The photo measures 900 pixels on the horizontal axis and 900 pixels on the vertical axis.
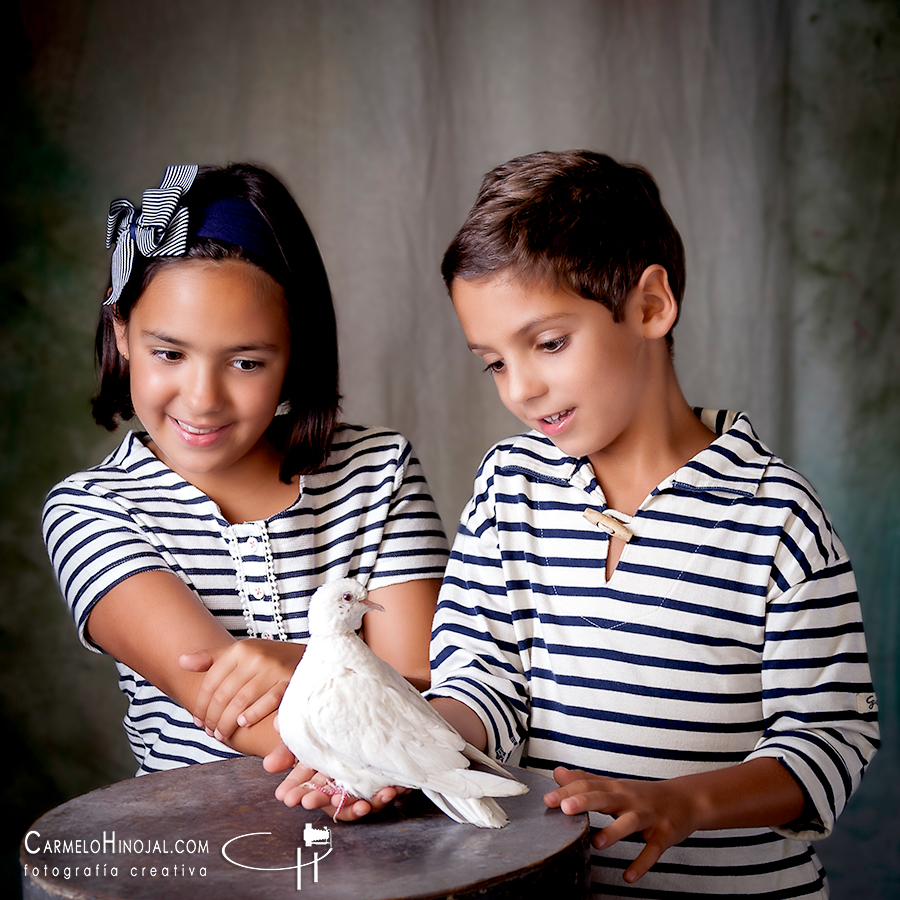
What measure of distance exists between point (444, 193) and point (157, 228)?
992 millimetres

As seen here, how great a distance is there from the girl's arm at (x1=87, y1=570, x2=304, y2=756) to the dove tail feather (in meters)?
0.32

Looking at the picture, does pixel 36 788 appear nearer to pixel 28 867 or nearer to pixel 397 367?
pixel 397 367

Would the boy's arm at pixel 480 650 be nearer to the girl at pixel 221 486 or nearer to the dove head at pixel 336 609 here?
the girl at pixel 221 486

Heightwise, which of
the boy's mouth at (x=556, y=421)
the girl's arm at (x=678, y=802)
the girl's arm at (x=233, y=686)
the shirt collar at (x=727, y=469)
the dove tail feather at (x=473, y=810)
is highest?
the boy's mouth at (x=556, y=421)

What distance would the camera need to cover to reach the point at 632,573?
1.25m

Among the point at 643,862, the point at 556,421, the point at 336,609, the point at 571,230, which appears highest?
the point at 571,230

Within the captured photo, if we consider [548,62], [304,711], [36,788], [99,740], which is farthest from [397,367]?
[304,711]

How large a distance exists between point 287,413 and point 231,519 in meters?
0.18

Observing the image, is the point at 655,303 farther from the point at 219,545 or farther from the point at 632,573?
the point at 219,545

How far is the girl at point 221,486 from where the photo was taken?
134cm

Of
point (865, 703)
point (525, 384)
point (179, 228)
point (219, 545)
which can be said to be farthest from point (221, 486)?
point (865, 703)

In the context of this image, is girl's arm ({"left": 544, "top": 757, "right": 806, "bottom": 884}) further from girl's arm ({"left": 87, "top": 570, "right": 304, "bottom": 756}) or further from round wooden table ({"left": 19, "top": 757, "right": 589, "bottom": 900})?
girl's arm ({"left": 87, "top": 570, "right": 304, "bottom": 756})

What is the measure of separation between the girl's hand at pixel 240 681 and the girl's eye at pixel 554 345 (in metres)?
0.48

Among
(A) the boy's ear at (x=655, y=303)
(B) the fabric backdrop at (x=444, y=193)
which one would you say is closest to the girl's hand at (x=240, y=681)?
(A) the boy's ear at (x=655, y=303)
